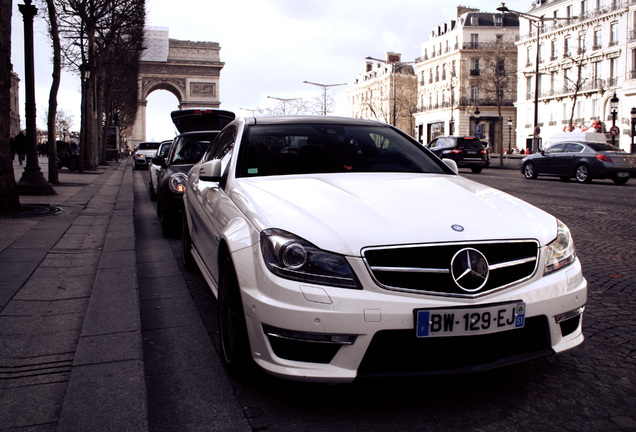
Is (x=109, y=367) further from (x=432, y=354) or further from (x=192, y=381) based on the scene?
(x=432, y=354)

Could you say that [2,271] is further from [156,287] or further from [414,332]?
[414,332]

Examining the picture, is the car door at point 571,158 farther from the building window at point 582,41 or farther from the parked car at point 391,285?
the building window at point 582,41

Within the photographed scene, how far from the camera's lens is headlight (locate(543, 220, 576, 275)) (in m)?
3.05

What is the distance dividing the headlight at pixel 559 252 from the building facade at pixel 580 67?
43008mm

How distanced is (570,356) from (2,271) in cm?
458

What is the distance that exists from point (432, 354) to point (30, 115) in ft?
42.1

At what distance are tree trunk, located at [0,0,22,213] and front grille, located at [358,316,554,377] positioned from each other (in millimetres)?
8896

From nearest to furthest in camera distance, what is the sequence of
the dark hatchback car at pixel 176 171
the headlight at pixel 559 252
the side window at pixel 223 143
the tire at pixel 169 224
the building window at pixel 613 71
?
the headlight at pixel 559 252
the side window at pixel 223 143
the dark hatchback car at pixel 176 171
the tire at pixel 169 224
the building window at pixel 613 71

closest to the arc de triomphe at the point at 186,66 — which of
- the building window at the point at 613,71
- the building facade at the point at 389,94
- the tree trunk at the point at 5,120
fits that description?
the building facade at the point at 389,94

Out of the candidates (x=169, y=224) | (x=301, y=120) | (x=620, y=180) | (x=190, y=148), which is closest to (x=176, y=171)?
(x=169, y=224)

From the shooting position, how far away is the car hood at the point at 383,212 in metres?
2.86

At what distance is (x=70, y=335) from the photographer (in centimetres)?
402

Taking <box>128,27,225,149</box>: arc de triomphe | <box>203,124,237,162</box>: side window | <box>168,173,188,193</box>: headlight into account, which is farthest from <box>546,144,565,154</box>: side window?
<box>128,27,225,149</box>: arc de triomphe

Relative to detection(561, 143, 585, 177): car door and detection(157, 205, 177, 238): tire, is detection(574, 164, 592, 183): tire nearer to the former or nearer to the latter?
detection(561, 143, 585, 177): car door
